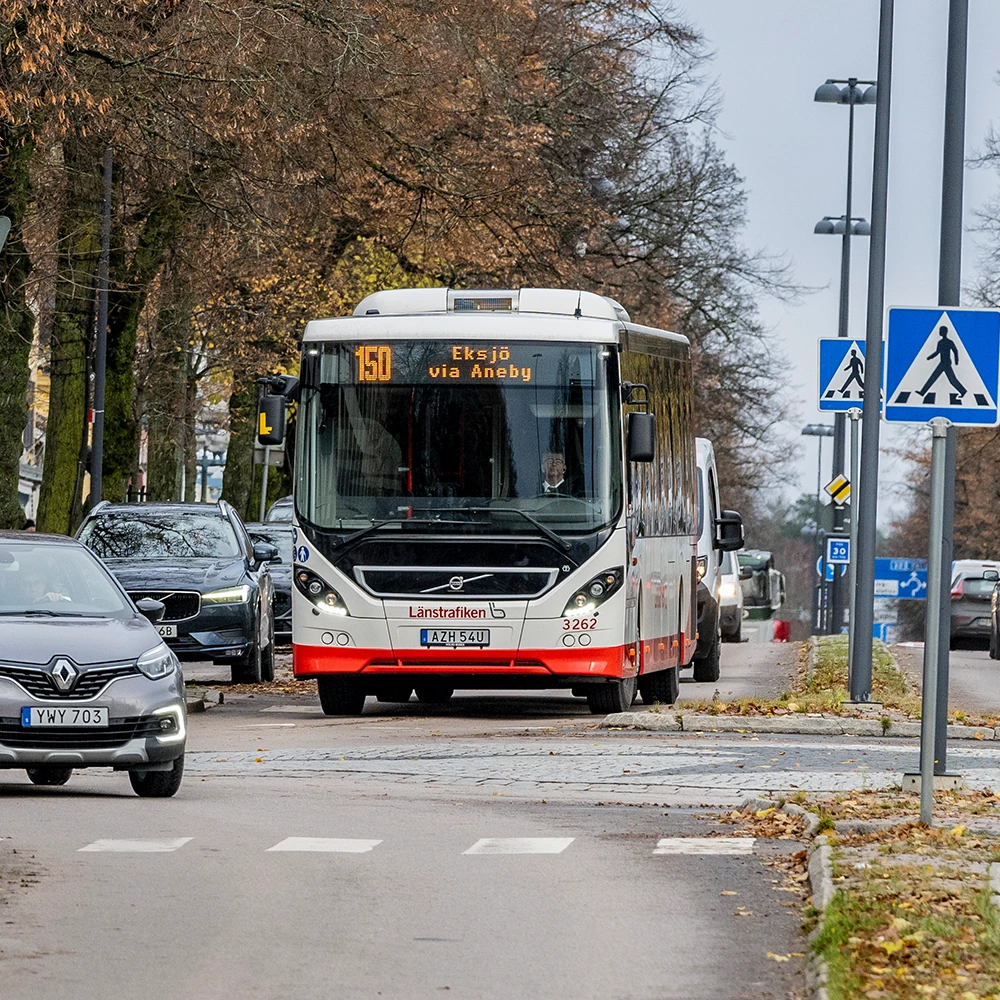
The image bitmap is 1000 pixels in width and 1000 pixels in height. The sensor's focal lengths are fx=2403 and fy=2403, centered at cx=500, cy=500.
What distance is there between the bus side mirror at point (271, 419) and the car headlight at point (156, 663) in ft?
20.3

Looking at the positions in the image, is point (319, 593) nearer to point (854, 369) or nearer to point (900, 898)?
point (854, 369)

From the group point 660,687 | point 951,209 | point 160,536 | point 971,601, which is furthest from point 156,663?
point 971,601

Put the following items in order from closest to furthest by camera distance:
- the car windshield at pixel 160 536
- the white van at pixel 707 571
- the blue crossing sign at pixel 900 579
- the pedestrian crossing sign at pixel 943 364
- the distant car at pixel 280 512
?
the pedestrian crossing sign at pixel 943 364 → the car windshield at pixel 160 536 → the white van at pixel 707 571 → the distant car at pixel 280 512 → the blue crossing sign at pixel 900 579

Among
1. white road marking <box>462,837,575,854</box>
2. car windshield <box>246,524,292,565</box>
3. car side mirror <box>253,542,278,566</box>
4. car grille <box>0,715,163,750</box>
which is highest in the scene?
car windshield <box>246,524,292,565</box>

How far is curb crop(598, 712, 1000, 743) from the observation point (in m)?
18.6

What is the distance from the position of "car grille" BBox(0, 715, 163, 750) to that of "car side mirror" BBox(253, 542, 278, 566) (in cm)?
1209

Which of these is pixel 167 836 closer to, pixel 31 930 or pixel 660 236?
pixel 31 930

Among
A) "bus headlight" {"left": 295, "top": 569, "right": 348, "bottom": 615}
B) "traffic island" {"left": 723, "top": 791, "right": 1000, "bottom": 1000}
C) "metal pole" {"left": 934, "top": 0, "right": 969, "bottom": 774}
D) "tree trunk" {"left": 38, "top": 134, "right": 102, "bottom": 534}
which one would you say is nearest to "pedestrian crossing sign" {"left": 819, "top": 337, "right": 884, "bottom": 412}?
Answer: "bus headlight" {"left": 295, "top": 569, "right": 348, "bottom": 615}

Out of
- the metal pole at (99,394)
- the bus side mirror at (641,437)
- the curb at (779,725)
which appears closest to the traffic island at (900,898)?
the curb at (779,725)

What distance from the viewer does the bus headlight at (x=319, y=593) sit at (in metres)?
19.5

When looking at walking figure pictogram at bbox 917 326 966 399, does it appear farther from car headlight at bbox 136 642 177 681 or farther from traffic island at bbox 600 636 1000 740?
traffic island at bbox 600 636 1000 740

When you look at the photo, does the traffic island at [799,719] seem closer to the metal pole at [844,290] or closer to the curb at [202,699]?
the curb at [202,699]

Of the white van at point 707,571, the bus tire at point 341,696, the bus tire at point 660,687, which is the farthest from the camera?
the white van at point 707,571

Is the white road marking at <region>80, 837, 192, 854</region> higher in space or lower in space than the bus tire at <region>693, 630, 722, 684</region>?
lower
